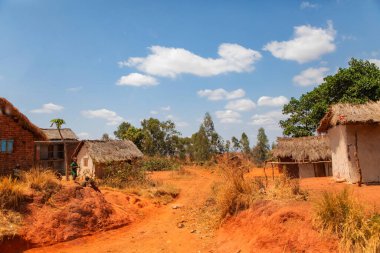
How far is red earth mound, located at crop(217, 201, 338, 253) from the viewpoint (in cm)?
614

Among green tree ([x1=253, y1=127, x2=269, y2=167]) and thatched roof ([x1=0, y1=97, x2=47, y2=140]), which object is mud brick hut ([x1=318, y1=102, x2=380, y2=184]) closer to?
thatched roof ([x1=0, y1=97, x2=47, y2=140])

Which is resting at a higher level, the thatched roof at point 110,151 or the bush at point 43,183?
the thatched roof at point 110,151

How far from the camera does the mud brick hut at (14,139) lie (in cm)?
1208

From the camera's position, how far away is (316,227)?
627cm

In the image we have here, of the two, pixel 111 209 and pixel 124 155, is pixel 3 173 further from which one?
pixel 124 155

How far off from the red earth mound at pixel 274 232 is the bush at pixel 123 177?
389 inches

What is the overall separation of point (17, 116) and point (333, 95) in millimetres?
21327

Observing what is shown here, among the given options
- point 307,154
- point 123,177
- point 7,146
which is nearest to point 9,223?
point 7,146

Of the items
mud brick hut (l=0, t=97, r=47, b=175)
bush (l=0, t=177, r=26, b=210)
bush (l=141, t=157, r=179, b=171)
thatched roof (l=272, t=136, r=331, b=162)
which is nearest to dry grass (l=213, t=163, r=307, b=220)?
bush (l=0, t=177, r=26, b=210)

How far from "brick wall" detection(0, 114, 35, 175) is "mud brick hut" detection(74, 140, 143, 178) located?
262 inches

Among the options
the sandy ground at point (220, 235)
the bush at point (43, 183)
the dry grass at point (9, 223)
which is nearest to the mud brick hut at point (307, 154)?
the sandy ground at point (220, 235)

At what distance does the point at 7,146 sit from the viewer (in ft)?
40.1

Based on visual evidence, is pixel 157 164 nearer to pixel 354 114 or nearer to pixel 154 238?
pixel 354 114

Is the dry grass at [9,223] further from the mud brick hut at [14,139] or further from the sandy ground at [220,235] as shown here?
the mud brick hut at [14,139]
